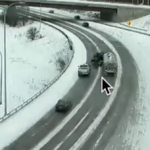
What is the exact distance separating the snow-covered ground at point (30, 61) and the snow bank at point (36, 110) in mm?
9140

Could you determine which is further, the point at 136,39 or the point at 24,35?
the point at 24,35

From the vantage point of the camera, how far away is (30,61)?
75188 mm

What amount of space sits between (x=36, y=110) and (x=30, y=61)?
117 feet

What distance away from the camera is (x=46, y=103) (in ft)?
139

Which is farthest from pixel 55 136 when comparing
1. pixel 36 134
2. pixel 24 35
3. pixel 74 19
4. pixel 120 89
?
pixel 74 19

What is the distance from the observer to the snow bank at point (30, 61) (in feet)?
200

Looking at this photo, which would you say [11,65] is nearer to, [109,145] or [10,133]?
[10,133]

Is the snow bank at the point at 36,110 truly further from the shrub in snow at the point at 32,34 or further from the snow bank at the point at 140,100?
the shrub in snow at the point at 32,34

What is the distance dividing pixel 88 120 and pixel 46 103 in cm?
672

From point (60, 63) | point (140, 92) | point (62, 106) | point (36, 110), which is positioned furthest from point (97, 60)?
point (36, 110)

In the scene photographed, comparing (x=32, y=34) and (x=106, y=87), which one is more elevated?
(x=32, y=34)

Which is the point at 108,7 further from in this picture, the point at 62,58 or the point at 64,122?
the point at 64,122

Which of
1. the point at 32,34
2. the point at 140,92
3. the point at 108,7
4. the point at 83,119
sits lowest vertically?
the point at 83,119

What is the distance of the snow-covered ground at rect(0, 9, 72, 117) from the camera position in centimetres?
6096
